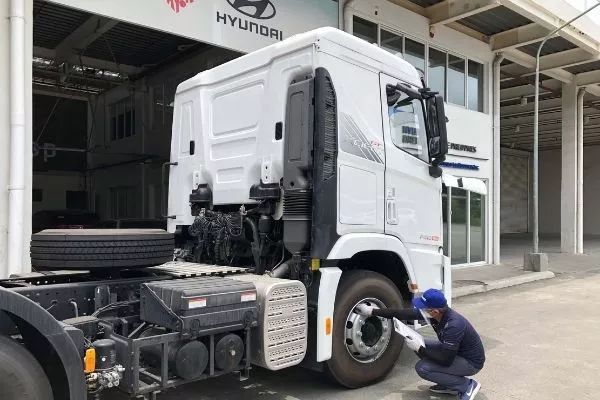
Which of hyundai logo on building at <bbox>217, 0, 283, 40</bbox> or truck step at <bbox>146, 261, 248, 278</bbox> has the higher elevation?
hyundai logo on building at <bbox>217, 0, 283, 40</bbox>

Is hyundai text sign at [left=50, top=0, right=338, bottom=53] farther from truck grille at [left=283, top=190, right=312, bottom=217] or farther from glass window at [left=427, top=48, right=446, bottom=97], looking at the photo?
truck grille at [left=283, top=190, right=312, bottom=217]

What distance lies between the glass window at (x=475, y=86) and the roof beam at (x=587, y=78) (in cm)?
626

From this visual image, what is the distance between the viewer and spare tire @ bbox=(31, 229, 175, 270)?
3.79m

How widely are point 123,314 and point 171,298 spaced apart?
0.51 meters

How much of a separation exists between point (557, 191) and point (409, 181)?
A: 37.9 m

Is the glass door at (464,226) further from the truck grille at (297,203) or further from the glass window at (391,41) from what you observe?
the truck grille at (297,203)

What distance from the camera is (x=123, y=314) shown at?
398cm

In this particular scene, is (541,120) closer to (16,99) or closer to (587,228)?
(587,228)

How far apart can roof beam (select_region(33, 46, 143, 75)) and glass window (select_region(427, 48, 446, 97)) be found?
9422 mm

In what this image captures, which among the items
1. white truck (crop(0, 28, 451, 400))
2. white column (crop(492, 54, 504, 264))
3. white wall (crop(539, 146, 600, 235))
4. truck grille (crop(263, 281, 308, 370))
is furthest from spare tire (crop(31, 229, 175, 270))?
white wall (crop(539, 146, 600, 235))

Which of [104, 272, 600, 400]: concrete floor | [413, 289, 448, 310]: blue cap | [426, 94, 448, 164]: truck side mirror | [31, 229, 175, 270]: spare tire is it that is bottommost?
[104, 272, 600, 400]: concrete floor

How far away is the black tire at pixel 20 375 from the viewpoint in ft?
9.47

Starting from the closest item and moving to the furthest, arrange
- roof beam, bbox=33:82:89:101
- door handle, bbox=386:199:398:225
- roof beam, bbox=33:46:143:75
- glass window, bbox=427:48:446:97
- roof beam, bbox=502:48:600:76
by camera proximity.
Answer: door handle, bbox=386:199:398:225, glass window, bbox=427:48:446:97, roof beam, bbox=33:46:143:75, roof beam, bbox=502:48:600:76, roof beam, bbox=33:82:89:101

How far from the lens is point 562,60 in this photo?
17.7 m
